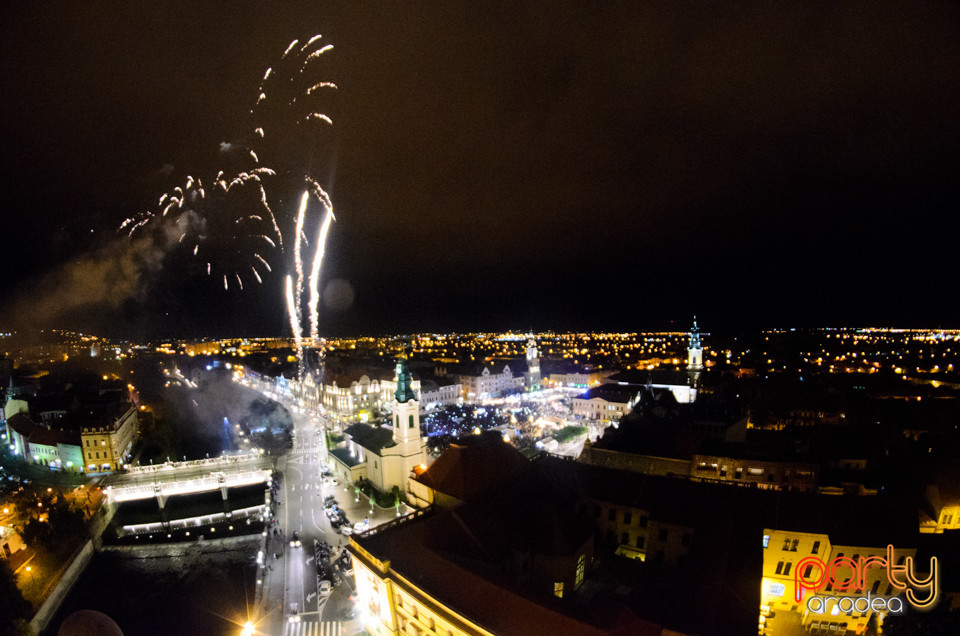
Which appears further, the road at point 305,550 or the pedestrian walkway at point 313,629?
the road at point 305,550

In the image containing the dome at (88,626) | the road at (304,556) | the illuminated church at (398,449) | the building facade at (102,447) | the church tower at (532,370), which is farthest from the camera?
the church tower at (532,370)

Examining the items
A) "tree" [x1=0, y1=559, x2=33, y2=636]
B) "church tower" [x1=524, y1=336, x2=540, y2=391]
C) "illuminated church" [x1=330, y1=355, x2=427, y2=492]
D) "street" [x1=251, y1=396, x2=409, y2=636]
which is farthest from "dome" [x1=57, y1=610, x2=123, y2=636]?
"church tower" [x1=524, y1=336, x2=540, y2=391]

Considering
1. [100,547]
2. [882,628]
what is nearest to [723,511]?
[882,628]

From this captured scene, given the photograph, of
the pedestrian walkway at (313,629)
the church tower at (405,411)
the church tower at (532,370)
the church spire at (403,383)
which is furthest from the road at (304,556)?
the church tower at (532,370)

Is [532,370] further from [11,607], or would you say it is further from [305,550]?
[11,607]

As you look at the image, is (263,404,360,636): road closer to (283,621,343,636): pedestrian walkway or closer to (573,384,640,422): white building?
(283,621,343,636): pedestrian walkway

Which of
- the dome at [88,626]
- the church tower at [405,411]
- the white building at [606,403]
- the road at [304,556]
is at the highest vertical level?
the church tower at [405,411]

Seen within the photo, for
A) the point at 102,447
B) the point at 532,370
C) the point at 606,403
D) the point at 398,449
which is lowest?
the point at 606,403

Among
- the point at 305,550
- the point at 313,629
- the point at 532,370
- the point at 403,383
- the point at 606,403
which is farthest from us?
the point at 532,370

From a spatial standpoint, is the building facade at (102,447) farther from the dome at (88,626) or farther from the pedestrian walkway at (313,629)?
the pedestrian walkway at (313,629)

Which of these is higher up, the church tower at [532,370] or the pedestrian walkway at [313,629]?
the church tower at [532,370]

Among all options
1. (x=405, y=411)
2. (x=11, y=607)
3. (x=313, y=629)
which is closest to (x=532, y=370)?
(x=405, y=411)
